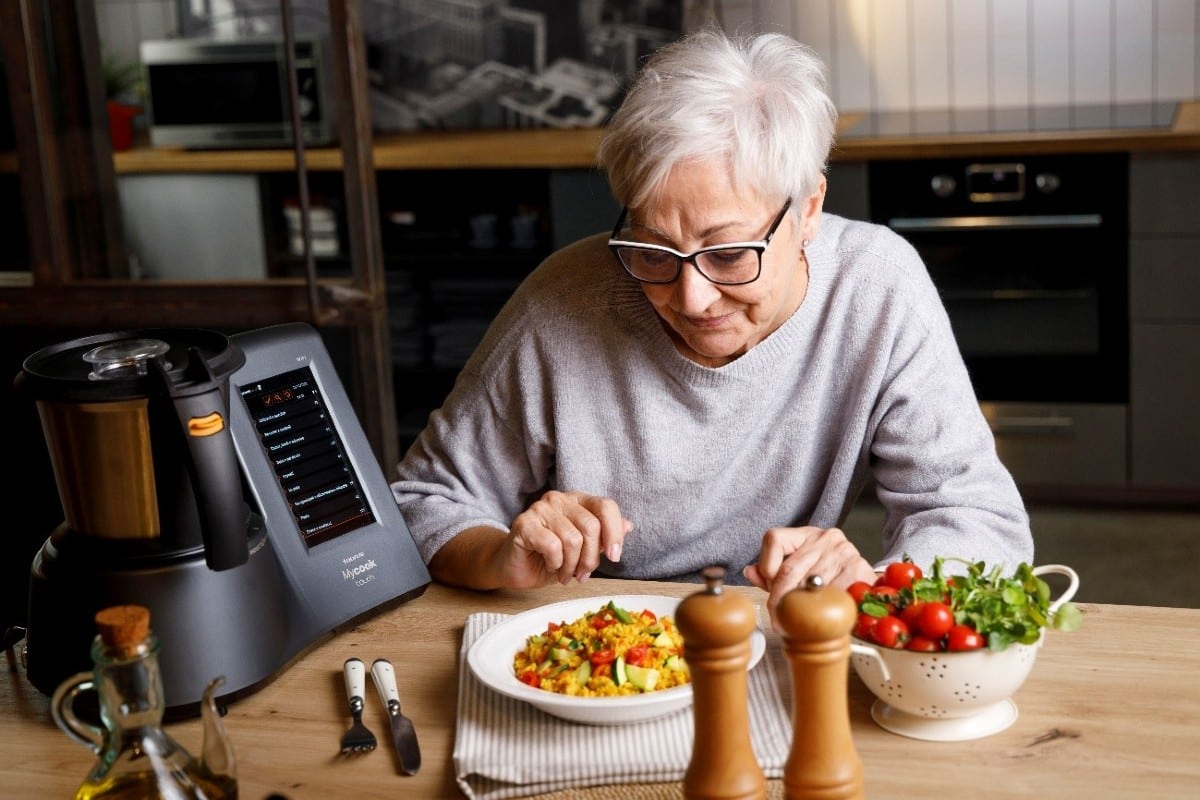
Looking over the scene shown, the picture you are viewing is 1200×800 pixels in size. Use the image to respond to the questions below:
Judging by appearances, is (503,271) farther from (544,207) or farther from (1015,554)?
(1015,554)

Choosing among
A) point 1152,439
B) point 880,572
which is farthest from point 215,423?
point 1152,439

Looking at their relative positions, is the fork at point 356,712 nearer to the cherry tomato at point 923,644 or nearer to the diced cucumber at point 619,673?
the diced cucumber at point 619,673

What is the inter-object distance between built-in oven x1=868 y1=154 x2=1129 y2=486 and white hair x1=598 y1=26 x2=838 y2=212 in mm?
2069

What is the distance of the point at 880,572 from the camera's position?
4.38ft

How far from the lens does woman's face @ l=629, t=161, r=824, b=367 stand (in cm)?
146

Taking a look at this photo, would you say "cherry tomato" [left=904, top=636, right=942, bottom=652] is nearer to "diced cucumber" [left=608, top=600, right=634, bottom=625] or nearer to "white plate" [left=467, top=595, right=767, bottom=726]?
"white plate" [left=467, top=595, right=767, bottom=726]

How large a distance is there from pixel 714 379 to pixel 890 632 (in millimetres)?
616

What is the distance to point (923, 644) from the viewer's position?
3.48 feet

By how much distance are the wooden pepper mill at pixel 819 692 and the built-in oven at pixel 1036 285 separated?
9.31ft

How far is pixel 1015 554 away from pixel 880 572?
8.4 inches

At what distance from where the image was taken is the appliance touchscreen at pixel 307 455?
1.34 meters

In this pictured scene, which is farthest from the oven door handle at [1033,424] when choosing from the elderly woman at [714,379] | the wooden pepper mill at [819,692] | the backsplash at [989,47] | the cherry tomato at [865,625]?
the wooden pepper mill at [819,692]

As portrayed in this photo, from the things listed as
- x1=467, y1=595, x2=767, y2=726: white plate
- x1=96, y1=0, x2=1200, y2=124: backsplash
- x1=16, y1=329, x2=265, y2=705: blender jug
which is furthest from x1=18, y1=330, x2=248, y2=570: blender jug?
x1=96, y1=0, x2=1200, y2=124: backsplash

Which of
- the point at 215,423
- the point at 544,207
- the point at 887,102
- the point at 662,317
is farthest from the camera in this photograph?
the point at 887,102
